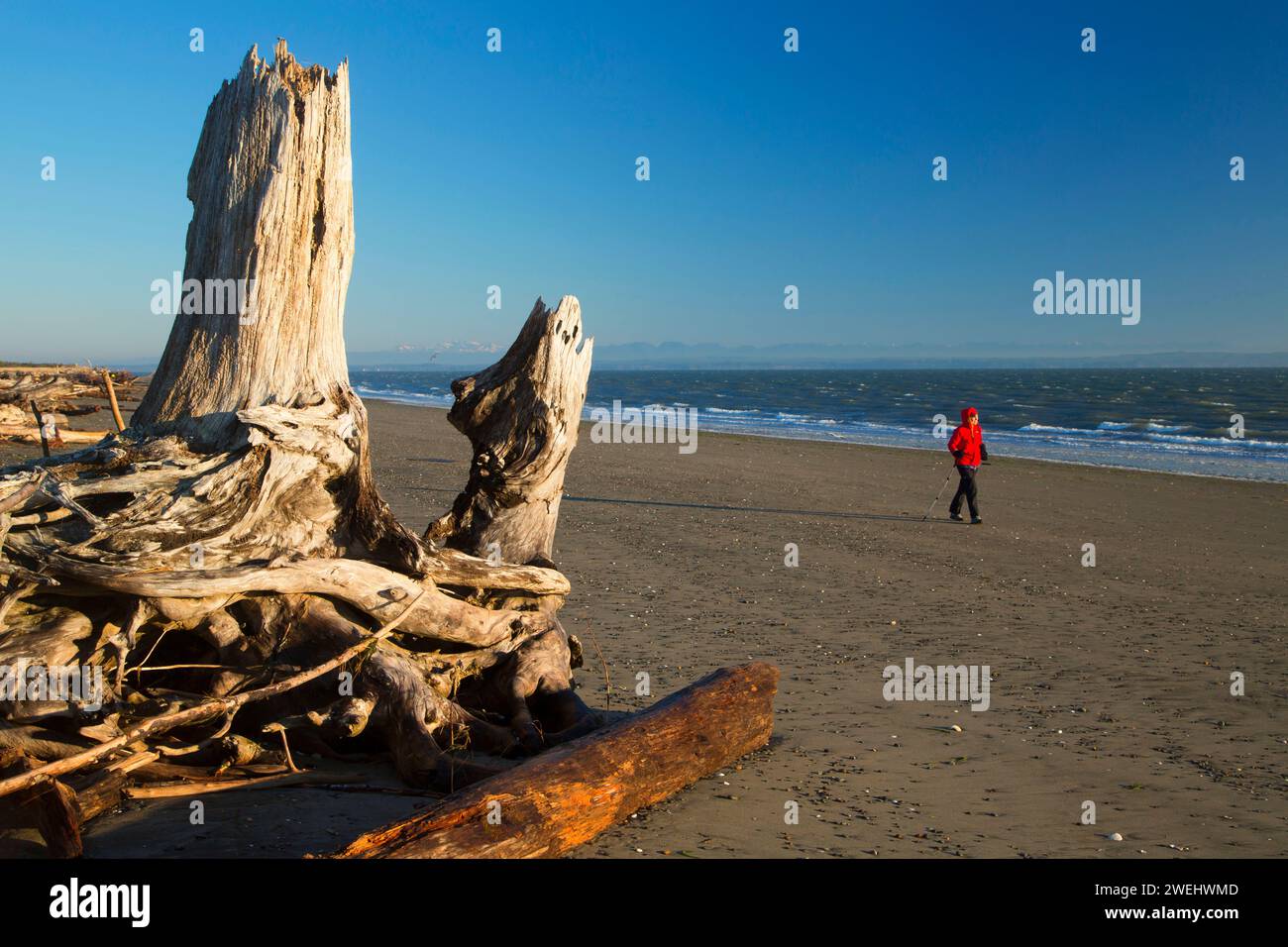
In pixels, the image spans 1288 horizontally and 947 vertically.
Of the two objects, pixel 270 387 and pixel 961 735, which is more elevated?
pixel 270 387

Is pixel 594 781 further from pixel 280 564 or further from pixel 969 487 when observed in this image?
pixel 969 487

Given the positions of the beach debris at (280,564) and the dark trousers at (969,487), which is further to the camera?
the dark trousers at (969,487)

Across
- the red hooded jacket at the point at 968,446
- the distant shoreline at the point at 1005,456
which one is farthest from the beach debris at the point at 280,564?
the distant shoreline at the point at 1005,456

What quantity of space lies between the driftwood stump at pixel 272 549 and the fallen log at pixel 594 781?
845 mm

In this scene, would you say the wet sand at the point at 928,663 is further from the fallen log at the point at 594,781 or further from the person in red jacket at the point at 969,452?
the person in red jacket at the point at 969,452

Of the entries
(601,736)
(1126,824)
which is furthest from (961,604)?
(601,736)

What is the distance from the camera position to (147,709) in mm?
5637

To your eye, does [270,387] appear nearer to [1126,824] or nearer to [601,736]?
[601,736]

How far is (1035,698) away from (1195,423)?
4722 cm

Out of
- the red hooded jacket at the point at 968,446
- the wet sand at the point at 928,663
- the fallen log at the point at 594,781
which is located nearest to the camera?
the fallen log at the point at 594,781

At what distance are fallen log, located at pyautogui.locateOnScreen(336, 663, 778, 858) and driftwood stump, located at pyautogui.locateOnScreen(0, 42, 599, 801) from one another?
84cm

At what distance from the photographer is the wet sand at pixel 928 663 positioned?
5.34m

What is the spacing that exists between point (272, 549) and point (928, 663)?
6091mm
